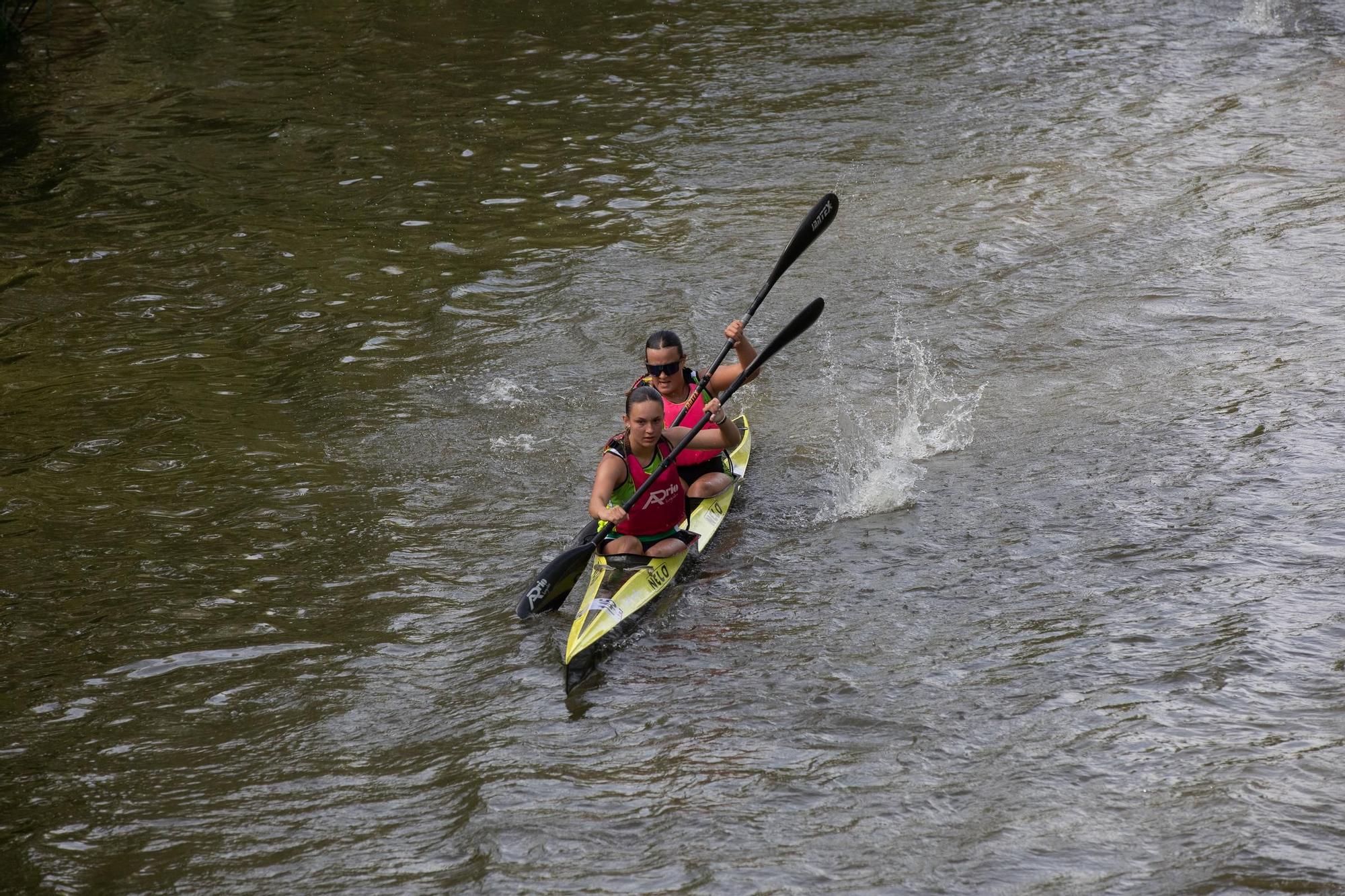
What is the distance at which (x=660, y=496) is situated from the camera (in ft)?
23.5

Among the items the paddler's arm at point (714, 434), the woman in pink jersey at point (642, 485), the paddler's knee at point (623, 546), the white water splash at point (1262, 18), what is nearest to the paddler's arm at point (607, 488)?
the woman in pink jersey at point (642, 485)

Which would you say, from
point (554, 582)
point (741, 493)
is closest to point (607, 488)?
point (554, 582)

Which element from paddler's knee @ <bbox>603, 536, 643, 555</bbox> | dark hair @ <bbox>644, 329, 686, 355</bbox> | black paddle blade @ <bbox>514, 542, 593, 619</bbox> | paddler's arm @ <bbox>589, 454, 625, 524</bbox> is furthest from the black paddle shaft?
black paddle blade @ <bbox>514, 542, 593, 619</bbox>

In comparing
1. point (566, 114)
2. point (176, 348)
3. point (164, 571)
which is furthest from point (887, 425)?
point (566, 114)

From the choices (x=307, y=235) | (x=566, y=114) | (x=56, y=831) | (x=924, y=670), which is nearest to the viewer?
(x=56, y=831)

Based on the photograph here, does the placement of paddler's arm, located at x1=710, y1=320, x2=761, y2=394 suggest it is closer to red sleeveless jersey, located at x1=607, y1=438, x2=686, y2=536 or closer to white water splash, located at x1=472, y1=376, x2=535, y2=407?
red sleeveless jersey, located at x1=607, y1=438, x2=686, y2=536

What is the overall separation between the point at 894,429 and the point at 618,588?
296 cm

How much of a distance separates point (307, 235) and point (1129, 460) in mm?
8125

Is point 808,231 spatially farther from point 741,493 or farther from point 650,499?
point 650,499

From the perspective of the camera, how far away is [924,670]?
6066 millimetres

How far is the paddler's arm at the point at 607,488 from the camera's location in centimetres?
670

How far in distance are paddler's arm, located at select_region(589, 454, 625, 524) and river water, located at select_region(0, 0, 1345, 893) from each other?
64cm

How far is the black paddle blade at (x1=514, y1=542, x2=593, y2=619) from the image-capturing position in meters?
6.56

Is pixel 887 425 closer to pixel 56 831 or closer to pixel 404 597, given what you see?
pixel 404 597
